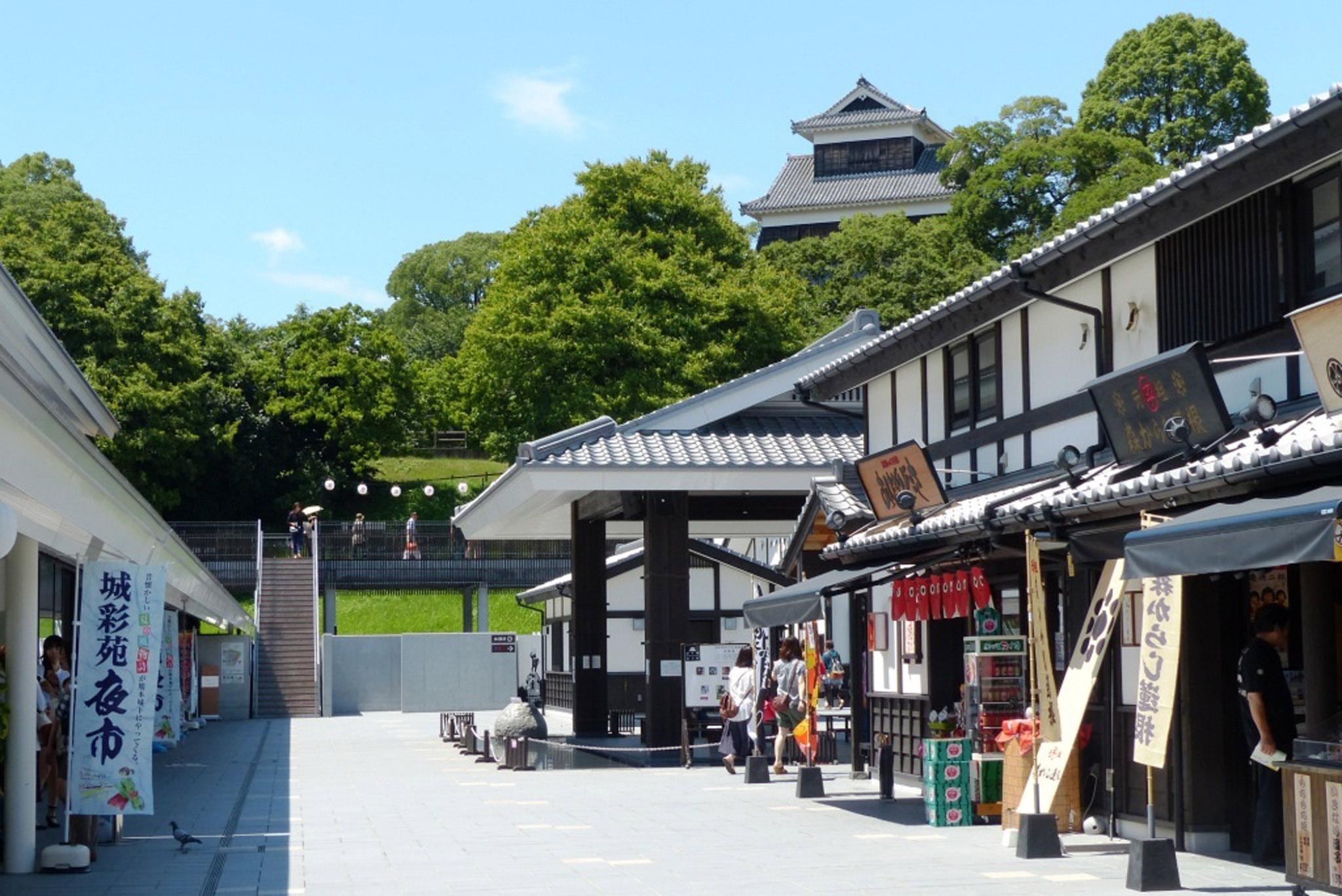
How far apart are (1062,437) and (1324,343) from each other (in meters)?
5.47

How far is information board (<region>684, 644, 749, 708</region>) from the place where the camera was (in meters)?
24.6

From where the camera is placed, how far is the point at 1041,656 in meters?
12.1

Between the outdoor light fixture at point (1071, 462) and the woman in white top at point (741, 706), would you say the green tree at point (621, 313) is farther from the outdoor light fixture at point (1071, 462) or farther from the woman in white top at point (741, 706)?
the outdoor light fixture at point (1071, 462)

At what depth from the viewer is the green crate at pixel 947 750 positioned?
14.6 meters

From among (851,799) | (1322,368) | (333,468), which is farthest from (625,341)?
(1322,368)

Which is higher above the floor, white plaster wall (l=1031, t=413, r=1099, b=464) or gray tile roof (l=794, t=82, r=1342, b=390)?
gray tile roof (l=794, t=82, r=1342, b=390)

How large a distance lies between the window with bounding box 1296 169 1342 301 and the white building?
6270 cm

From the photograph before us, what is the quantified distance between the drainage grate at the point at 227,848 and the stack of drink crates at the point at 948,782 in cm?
596

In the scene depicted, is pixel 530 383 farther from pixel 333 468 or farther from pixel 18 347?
pixel 18 347

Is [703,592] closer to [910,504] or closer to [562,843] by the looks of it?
[910,504]

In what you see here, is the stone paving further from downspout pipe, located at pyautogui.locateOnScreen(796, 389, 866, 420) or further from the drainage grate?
downspout pipe, located at pyautogui.locateOnScreen(796, 389, 866, 420)

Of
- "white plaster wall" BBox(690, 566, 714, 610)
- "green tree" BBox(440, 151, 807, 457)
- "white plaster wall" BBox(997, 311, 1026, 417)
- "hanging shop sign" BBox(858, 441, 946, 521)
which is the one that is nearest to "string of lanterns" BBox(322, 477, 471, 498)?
"green tree" BBox(440, 151, 807, 457)

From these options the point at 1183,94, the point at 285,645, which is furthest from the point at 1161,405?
the point at 1183,94

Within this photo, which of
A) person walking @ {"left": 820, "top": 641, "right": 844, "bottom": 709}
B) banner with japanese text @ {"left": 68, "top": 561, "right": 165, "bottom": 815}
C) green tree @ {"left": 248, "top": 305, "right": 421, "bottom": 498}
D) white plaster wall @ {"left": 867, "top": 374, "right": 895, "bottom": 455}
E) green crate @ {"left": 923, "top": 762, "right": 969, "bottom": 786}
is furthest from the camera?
green tree @ {"left": 248, "top": 305, "right": 421, "bottom": 498}
